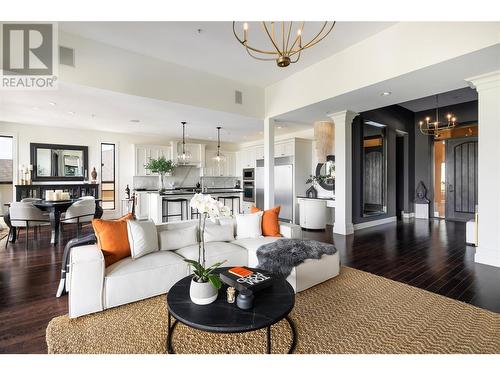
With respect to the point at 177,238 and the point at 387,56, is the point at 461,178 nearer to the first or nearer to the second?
the point at 387,56

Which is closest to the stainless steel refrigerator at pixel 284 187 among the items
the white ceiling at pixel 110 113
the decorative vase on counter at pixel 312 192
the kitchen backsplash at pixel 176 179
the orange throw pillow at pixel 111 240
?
the decorative vase on counter at pixel 312 192

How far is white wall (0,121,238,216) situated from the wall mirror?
619cm

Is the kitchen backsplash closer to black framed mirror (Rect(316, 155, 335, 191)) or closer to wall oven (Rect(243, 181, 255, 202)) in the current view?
wall oven (Rect(243, 181, 255, 202))

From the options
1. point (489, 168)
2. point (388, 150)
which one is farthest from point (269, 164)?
point (489, 168)

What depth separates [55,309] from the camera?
232cm

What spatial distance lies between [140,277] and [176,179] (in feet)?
21.9

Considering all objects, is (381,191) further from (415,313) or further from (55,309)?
(55,309)

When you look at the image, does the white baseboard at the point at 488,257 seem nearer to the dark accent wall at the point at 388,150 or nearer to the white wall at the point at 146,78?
the dark accent wall at the point at 388,150

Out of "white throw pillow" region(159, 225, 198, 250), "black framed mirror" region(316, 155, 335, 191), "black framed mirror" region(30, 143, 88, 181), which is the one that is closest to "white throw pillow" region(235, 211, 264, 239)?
"white throw pillow" region(159, 225, 198, 250)

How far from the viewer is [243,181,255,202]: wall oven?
8695mm

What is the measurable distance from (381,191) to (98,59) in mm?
6749

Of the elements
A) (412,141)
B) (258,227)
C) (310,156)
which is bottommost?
(258,227)

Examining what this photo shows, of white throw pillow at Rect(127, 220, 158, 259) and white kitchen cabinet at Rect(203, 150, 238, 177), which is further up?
white kitchen cabinet at Rect(203, 150, 238, 177)
